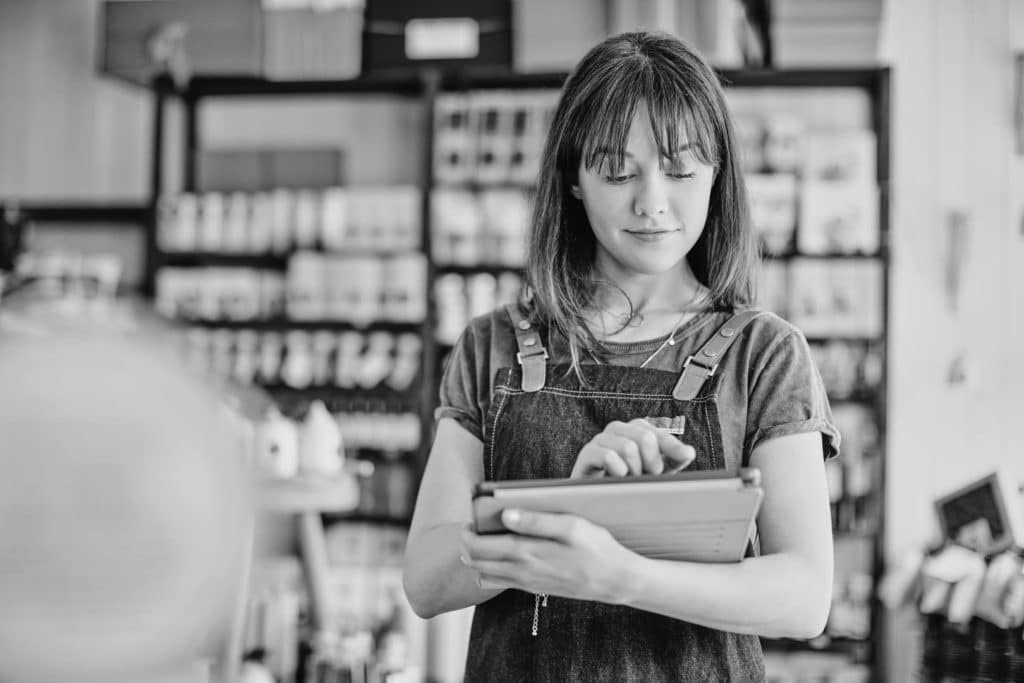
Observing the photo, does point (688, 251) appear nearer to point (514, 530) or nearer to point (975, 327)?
point (514, 530)

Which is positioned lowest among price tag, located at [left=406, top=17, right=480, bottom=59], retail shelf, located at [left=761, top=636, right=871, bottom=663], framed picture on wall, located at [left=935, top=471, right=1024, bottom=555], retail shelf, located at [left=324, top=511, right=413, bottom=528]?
retail shelf, located at [left=761, top=636, right=871, bottom=663]

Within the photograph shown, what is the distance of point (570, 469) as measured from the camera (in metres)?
1.17

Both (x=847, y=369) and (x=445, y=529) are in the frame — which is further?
(x=847, y=369)

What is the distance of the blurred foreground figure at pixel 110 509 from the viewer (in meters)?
0.35

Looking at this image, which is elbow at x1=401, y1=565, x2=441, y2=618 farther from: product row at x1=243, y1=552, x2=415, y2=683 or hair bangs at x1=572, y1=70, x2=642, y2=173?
product row at x1=243, y1=552, x2=415, y2=683

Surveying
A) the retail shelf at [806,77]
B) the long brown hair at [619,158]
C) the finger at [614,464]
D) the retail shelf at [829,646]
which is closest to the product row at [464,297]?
the retail shelf at [806,77]

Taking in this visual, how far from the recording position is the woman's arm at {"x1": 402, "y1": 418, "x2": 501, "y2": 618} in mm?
1132

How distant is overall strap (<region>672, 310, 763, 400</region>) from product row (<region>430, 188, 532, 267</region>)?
3583 mm

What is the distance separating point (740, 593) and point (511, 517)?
246mm

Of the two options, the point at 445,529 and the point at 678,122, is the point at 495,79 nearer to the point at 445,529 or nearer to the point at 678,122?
the point at 678,122

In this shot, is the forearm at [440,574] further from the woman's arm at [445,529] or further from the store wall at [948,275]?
the store wall at [948,275]

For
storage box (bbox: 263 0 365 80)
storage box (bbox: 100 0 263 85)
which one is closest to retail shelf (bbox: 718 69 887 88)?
storage box (bbox: 263 0 365 80)

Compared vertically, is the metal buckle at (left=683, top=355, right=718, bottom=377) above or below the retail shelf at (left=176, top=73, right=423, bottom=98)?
below

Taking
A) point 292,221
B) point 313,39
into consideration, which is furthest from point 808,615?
point 313,39
